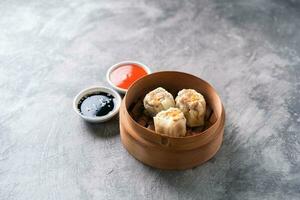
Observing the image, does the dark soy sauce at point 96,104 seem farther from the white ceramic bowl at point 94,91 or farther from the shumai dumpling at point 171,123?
the shumai dumpling at point 171,123

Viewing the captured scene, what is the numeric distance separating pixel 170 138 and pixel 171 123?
6cm

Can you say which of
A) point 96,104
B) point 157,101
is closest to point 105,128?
point 96,104

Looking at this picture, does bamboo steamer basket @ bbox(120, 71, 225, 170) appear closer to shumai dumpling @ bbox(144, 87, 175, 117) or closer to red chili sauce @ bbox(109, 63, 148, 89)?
shumai dumpling @ bbox(144, 87, 175, 117)

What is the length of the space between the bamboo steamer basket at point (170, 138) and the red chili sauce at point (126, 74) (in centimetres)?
20

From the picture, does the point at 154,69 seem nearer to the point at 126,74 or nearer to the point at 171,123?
the point at 126,74

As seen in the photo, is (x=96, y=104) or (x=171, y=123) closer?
(x=171, y=123)

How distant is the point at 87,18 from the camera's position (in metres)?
2.39

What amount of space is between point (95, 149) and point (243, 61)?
0.94m

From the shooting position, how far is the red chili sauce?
192 cm

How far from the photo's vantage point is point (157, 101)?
5.33ft

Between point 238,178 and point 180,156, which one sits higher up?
point 180,156

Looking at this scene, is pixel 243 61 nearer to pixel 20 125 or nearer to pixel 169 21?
pixel 169 21

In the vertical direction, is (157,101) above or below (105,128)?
A: above

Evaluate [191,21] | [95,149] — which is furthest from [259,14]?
[95,149]
